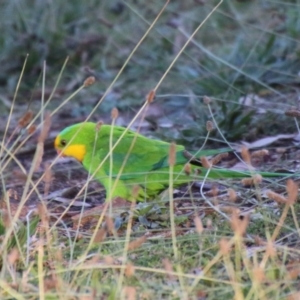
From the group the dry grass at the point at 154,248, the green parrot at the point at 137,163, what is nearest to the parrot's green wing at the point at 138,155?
the green parrot at the point at 137,163

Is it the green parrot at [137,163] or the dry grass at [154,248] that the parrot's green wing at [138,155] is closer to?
the green parrot at [137,163]

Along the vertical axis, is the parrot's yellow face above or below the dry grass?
below

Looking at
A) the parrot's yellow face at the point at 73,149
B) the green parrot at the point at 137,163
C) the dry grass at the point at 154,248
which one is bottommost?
the parrot's yellow face at the point at 73,149

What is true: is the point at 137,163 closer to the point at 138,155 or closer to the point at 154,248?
the point at 138,155

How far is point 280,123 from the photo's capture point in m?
4.53

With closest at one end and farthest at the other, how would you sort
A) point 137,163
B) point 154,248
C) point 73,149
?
point 154,248 < point 137,163 < point 73,149

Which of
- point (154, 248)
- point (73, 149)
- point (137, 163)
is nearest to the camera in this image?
point (154, 248)

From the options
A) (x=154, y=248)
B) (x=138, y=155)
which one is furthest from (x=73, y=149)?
(x=154, y=248)

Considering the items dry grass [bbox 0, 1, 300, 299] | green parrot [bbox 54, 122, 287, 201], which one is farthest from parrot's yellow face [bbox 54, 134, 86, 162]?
dry grass [bbox 0, 1, 300, 299]

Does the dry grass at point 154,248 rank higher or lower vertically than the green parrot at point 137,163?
higher

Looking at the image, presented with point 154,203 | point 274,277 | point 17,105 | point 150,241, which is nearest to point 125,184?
point 154,203

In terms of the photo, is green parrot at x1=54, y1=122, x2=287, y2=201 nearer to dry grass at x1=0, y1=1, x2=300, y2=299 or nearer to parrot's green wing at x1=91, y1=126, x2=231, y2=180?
parrot's green wing at x1=91, y1=126, x2=231, y2=180

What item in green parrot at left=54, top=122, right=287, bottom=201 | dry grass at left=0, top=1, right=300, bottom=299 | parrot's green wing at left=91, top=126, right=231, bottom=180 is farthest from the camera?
parrot's green wing at left=91, top=126, right=231, bottom=180

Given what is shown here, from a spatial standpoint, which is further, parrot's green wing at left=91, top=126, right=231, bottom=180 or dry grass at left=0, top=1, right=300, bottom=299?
parrot's green wing at left=91, top=126, right=231, bottom=180
